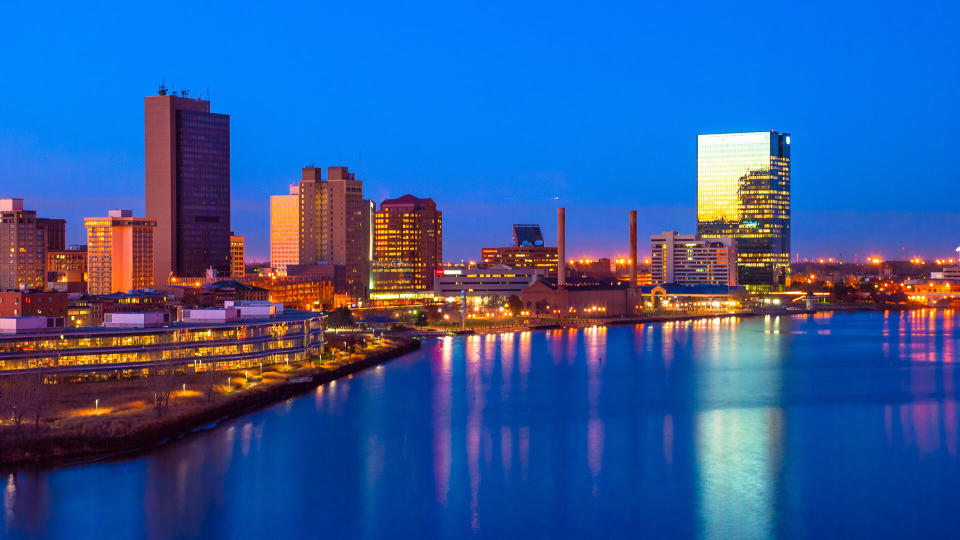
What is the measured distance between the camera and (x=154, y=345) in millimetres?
19516

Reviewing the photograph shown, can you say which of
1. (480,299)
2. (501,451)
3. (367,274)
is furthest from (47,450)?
(367,274)

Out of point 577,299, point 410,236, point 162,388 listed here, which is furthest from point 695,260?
point 162,388

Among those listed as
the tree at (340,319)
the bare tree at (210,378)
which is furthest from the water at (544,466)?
the tree at (340,319)

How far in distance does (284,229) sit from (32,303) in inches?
1838

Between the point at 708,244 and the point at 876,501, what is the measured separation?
198 feet

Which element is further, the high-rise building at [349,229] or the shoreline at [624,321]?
the high-rise building at [349,229]

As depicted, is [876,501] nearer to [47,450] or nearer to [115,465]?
[115,465]

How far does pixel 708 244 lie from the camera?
71875 mm

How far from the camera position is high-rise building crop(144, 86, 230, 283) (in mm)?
49094

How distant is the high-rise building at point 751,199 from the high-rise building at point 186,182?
41.1 meters

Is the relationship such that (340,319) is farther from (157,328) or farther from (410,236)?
(410,236)

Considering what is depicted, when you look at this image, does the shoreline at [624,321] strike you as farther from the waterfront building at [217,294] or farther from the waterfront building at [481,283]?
the waterfront building at [481,283]

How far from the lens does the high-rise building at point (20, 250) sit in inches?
2117

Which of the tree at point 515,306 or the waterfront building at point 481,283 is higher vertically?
the waterfront building at point 481,283
